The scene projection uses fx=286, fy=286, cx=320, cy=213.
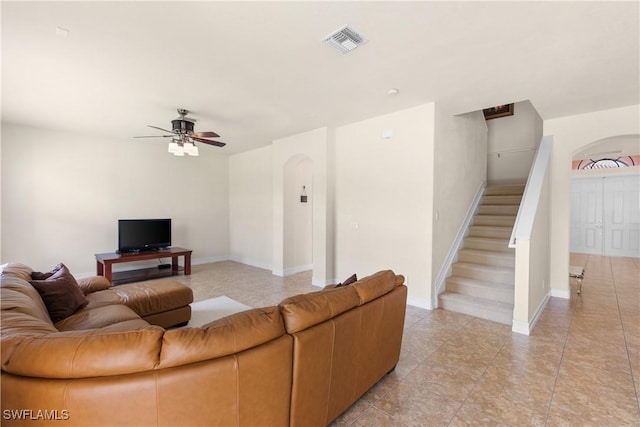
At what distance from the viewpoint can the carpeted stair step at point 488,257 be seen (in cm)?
418

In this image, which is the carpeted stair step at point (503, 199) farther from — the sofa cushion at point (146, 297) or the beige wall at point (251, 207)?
the sofa cushion at point (146, 297)

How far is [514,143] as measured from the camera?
621 centimetres

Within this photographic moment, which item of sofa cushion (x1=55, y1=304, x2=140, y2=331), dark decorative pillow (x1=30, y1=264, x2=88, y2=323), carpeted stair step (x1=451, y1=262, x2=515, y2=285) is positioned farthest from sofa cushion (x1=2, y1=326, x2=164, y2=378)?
carpeted stair step (x1=451, y1=262, x2=515, y2=285)

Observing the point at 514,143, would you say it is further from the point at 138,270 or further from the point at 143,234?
the point at 138,270

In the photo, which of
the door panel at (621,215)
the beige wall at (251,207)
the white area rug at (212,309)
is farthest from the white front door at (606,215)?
the white area rug at (212,309)

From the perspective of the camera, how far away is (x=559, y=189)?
439 cm

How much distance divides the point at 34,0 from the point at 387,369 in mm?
3656

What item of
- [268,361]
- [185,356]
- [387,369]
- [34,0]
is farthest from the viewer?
[387,369]

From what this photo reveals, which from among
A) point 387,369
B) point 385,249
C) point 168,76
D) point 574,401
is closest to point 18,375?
point 387,369

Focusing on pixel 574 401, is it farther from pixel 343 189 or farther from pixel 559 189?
pixel 343 189

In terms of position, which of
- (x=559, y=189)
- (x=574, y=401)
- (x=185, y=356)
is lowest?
(x=574, y=401)

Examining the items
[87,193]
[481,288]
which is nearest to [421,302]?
[481,288]

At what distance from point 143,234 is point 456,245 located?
5863mm

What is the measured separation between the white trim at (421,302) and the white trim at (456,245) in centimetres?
13
